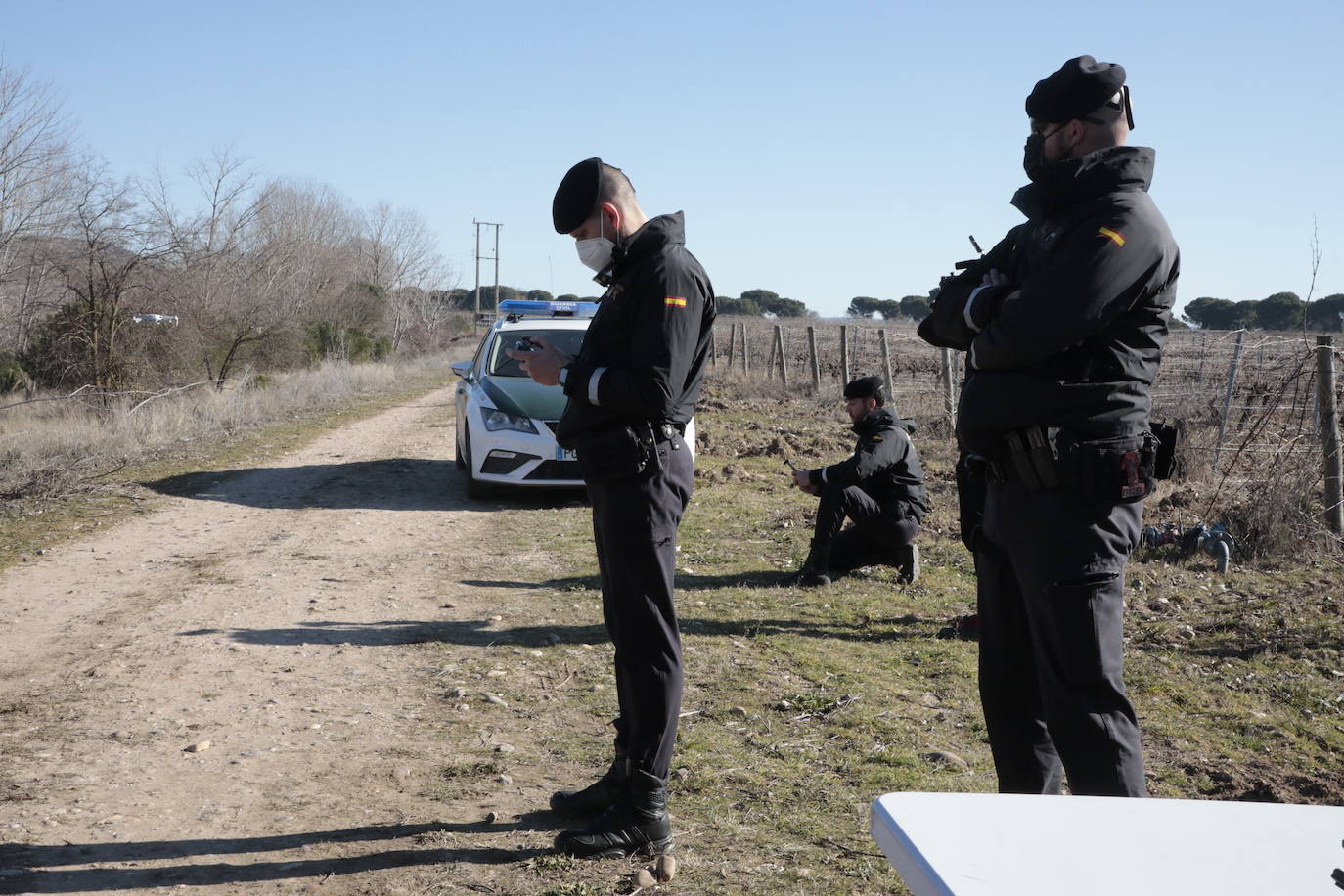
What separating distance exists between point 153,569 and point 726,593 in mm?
3793

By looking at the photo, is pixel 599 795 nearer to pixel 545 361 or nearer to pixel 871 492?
pixel 545 361

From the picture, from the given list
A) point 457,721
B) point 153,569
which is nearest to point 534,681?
point 457,721

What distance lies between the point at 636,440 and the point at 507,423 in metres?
6.78

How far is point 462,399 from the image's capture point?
11.0 metres

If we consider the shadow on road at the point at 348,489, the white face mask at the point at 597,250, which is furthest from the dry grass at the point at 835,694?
the white face mask at the point at 597,250

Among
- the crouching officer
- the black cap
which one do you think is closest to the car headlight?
the crouching officer

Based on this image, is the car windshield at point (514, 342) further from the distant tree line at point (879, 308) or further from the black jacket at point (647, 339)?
the distant tree line at point (879, 308)

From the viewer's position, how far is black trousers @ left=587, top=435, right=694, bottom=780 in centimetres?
325

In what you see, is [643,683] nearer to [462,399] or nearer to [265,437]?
[462,399]

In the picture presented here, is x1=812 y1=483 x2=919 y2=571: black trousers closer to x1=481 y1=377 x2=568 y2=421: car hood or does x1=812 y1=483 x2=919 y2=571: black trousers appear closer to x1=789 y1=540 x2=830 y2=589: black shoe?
x1=789 y1=540 x2=830 y2=589: black shoe

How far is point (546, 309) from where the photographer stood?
466 inches

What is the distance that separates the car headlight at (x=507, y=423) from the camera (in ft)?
32.1

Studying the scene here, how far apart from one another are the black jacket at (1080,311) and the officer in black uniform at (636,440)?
85cm

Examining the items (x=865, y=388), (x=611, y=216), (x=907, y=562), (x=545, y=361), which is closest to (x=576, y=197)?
(x=611, y=216)
